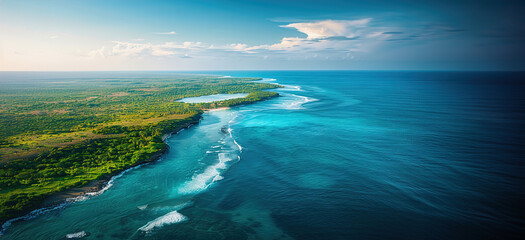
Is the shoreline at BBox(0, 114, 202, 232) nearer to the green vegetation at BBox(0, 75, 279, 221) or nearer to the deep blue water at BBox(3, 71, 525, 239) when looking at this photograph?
the green vegetation at BBox(0, 75, 279, 221)

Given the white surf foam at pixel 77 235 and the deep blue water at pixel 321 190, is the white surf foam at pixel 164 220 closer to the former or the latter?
the deep blue water at pixel 321 190

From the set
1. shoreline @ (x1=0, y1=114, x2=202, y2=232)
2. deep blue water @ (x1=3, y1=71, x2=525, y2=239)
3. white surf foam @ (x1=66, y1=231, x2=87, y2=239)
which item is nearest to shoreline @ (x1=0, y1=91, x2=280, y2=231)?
shoreline @ (x1=0, y1=114, x2=202, y2=232)

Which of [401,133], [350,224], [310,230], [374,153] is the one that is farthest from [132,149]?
[401,133]

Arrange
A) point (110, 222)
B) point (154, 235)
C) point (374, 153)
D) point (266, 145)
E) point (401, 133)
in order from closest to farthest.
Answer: point (154, 235), point (110, 222), point (374, 153), point (266, 145), point (401, 133)

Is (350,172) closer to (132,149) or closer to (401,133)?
(401,133)

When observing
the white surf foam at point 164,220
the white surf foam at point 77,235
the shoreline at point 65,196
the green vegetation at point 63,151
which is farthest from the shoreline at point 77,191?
the white surf foam at point 164,220
